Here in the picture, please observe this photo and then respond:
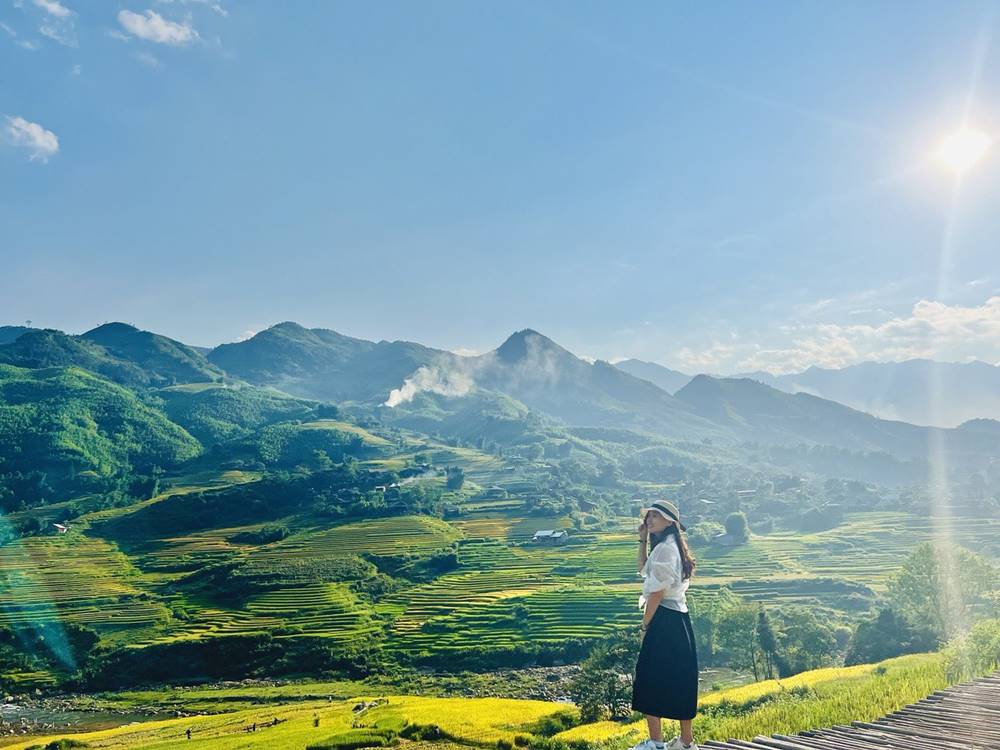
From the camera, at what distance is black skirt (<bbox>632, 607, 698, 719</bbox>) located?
654 cm

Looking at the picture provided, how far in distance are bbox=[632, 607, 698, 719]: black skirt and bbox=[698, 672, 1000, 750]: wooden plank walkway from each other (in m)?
0.79

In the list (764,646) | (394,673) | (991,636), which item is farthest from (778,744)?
(394,673)

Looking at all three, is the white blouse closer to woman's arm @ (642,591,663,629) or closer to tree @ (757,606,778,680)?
woman's arm @ (642,591,663,629)

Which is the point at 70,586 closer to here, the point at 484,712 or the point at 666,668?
the point at 484,712

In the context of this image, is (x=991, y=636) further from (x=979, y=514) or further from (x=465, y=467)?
(x=465, y=467)

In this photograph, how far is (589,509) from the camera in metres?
136

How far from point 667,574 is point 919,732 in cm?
348

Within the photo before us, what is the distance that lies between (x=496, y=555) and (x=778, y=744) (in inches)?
3579

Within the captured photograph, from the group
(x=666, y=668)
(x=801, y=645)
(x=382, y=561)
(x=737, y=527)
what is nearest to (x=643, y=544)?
(x=666, y=668)

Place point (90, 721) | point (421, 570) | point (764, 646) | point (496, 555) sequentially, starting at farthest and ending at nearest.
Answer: point (496, 555)
point (421, 570)
point (90, 721)
point (764, 646)

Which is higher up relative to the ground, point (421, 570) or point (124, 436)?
point (124, 436)

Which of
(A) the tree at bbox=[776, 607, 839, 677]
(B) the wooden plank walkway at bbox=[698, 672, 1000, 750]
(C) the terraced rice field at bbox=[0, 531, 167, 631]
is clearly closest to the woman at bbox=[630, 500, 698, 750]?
(B) the wooden plank walkway at bbox=[698, 672, 1000, 750]

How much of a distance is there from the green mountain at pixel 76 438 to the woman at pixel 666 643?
162 metres

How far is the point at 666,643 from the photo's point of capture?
6.69 m
